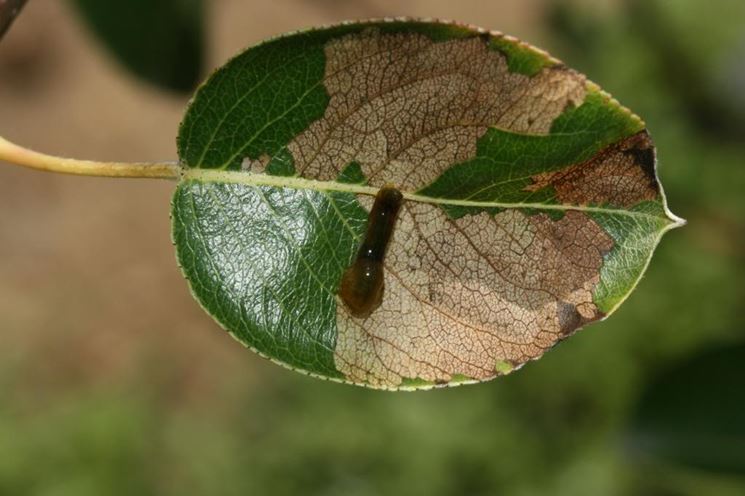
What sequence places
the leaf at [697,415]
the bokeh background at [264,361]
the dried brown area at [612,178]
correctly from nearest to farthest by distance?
the dried brown area at [612,178] < the leaf at [697,415] < the bokeh background at [264,361]

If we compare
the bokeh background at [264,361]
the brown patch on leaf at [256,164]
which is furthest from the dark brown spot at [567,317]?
the bokeh background at [264,361]

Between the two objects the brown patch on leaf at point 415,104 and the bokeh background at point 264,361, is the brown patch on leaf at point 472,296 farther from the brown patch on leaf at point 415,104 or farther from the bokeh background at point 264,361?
the bokeh background at point 264,361

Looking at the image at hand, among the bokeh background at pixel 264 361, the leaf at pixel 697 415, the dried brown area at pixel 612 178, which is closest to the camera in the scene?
the dried brown area at pixel 612 178

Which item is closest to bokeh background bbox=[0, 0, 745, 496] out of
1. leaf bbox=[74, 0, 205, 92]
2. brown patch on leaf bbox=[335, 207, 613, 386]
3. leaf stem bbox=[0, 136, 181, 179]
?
leaf bbox=[74, 0, 205, 92]

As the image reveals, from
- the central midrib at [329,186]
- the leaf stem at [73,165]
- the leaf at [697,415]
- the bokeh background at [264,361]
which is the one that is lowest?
the leaf stem at [73,165]

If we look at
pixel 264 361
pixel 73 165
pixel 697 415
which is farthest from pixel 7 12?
pixel 264 361

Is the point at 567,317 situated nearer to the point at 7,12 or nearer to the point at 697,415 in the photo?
the point at 7,12

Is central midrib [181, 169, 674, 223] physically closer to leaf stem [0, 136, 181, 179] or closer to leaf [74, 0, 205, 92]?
leaf stem [0, 136, 181, 179]
